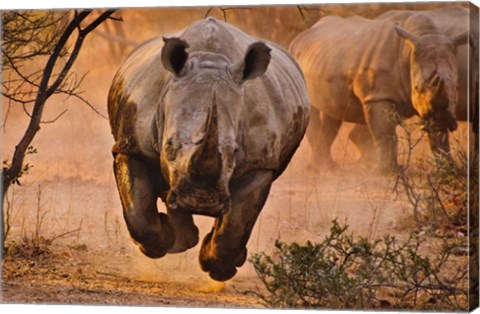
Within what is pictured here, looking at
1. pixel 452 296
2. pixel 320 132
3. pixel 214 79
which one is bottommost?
pixel 452 296

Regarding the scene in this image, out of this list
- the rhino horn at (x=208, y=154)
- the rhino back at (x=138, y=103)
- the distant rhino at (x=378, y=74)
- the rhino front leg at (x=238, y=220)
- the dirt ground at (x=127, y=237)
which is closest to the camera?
the rhino horn at (x=208, y=154)

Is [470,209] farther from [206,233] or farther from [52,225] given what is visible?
[52,225]

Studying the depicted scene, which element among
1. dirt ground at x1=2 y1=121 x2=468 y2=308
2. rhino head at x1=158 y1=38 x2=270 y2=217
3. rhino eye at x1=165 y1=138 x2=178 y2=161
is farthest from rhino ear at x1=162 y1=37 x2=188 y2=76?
dirt ground at x1=2 y1=121 x2=468 y2=308

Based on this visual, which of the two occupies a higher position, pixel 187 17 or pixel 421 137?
pixel 187 17

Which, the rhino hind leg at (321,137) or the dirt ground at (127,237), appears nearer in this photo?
the dirt ground at (127,237)

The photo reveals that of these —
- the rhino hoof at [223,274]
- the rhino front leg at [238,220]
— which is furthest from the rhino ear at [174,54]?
the rhino hoof at [223,274]

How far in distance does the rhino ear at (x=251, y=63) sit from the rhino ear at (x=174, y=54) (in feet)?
0.99

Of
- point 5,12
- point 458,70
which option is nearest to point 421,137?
point 458,70

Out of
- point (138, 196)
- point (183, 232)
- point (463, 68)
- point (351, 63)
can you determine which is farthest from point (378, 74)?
point (138, 196)

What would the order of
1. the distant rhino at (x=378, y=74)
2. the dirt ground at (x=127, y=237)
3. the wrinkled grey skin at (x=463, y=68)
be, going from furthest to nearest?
the dirt ground at (x=127, y=237)
the distant rhino at (x=378, y=74)
the wrinkled grey skin at (x=463, y=68)

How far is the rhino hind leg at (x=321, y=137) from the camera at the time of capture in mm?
9820

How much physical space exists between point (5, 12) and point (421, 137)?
3.09 metres

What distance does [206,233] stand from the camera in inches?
387

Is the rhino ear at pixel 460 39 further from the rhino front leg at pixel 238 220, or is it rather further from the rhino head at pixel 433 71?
the rhino front leg at pixel 238 220
